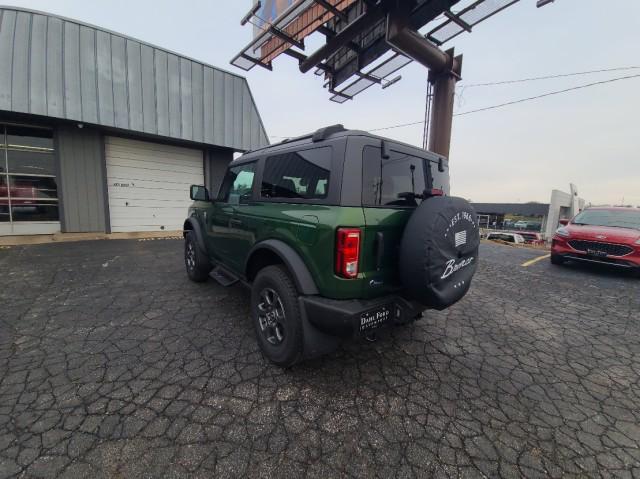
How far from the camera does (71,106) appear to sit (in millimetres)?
6973

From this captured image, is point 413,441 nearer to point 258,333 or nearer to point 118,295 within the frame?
point 258,333

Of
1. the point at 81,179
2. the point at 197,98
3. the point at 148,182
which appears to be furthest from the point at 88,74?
the point at 148,182

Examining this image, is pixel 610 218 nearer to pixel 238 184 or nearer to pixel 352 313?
pixel 352 313

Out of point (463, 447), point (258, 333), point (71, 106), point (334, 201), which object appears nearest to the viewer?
point (463, 447)

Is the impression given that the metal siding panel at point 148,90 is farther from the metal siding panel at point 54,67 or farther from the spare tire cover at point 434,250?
the spare tire cover at point 434,250

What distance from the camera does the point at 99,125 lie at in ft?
24.3

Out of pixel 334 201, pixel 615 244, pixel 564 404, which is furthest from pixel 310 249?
pixel 615 244

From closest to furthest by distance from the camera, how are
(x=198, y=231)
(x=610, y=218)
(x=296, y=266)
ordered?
(x=296, y=266) → (x=198, y=231) → (x=610, y=218)

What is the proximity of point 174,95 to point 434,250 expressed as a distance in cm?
964

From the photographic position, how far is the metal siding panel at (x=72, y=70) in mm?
6836

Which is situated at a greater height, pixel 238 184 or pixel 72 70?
pixel 72 70

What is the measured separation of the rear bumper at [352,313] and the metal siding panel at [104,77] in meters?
8.85

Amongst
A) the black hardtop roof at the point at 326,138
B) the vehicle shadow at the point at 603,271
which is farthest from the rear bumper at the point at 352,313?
the vehicle shadow at the point at 603,271

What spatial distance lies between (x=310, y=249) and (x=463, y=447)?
1.63 meters
